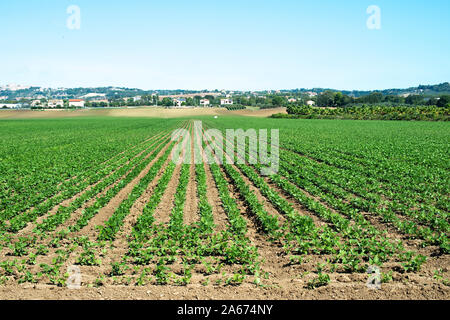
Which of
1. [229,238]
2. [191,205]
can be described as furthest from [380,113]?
[229,238]

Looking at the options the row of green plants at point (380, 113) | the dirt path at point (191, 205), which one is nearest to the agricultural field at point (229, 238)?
the dirt path at point (191, 205)

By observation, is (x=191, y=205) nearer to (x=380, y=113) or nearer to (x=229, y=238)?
(x=229, y=238)

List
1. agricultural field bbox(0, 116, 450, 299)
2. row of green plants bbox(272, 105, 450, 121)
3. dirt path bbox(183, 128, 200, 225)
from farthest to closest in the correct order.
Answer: row of green plants bbox(272, 105, 450, 121)
dirt path bbox(183, 128, 200, 225)
agricultural field bbox(0, 116, 450, 299)

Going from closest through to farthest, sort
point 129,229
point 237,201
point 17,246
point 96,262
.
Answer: point 96,262 → point 17,246 → point 129,229 → point 237,201

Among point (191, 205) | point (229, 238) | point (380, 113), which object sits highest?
point (380, 113)

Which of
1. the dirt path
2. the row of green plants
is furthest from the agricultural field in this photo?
the row of green plants

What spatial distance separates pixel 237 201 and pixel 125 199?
15.3 ft

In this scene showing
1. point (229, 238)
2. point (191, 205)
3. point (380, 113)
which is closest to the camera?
point (229, 238)

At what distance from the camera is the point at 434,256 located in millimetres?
7598

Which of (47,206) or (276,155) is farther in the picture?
(276,155)

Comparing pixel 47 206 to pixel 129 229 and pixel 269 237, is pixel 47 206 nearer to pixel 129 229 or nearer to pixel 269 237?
pixel 129 229

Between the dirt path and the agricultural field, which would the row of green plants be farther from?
the dirt path

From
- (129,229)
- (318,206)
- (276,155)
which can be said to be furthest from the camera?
(276,155)

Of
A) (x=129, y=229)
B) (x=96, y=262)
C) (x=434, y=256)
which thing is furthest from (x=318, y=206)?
(x=96, y=262)
